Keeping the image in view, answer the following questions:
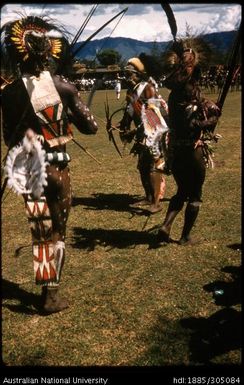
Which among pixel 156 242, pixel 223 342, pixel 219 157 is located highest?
pixel 223 342

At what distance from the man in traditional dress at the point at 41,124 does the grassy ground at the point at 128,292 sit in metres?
0.54

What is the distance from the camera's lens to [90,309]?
4.31m

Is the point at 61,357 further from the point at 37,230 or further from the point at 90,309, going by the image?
the point at 37,230

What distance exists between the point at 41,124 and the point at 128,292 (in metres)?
1.88

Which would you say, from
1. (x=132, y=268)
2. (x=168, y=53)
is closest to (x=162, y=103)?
(x=168, y=53)

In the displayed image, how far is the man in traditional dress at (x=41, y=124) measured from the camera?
12.4 ft

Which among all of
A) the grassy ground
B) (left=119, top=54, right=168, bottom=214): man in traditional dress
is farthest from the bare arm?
(left=119, top=54, right=168, bottom=214): man in traditional dress

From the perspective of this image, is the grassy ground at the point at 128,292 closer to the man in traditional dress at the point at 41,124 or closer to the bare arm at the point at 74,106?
the man in traditional dress at the point at 41,124

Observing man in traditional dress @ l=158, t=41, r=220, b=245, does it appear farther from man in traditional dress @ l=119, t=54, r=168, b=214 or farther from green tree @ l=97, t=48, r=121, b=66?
man in traditional dress @ l=119, t=54, r=168, b=214

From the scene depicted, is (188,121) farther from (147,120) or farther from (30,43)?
(30,43)

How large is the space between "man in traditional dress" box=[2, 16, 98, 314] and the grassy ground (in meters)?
0.54

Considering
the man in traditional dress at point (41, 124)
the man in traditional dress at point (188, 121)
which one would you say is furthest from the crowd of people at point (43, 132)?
the man in traditional dress at point (188, 121)

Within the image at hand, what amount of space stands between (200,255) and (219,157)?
585cm

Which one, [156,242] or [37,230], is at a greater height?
[37,230]
